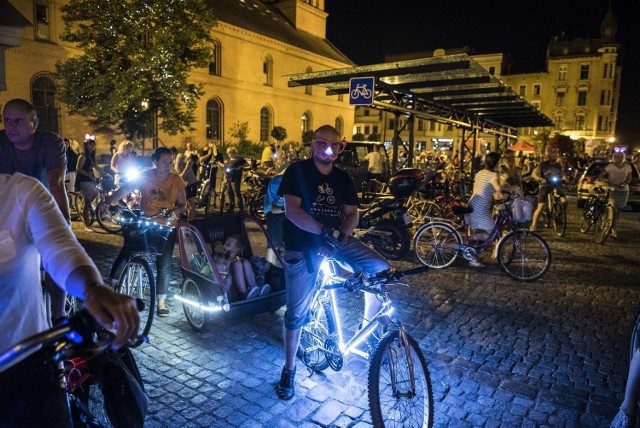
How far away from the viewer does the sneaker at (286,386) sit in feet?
12.6

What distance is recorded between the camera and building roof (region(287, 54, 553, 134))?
1020cm

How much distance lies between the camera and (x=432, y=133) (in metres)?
73.0

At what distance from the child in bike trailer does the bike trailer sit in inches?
2.4

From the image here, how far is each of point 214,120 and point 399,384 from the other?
38131mm

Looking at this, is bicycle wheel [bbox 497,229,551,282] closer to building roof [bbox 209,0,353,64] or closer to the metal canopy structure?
the metal canopy structure

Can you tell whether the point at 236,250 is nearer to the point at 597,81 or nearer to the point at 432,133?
the point at 432,133

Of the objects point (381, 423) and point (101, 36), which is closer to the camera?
point (381, 423)

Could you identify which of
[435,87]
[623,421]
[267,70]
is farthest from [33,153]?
[267,70]

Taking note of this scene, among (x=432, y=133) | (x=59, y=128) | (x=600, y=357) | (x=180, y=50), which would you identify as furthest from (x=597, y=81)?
(x=600, y=357)

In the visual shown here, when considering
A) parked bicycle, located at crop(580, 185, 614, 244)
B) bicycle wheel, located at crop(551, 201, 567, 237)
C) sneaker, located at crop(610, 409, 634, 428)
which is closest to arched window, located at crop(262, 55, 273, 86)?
bicycle wheel, located at crop(551, 201, 567, 237)

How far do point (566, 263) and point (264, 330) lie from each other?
650 cm

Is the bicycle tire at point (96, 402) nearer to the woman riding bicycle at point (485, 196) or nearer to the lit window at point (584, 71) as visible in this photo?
the woman riding bicycle at point (485, 196)

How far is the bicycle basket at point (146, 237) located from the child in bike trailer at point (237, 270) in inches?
28.7

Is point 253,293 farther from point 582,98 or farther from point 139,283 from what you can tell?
point 582,98
